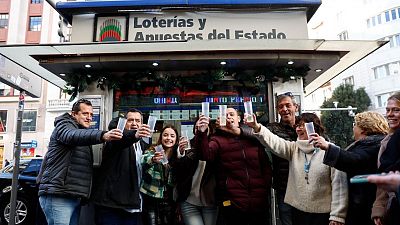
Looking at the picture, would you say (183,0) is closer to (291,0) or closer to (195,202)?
(291,0)

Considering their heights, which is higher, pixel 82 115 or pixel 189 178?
pixel 82 115

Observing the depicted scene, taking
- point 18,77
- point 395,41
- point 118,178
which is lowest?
point 118,178

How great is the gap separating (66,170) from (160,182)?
1.10 m

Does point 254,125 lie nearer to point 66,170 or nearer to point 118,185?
point 118,185

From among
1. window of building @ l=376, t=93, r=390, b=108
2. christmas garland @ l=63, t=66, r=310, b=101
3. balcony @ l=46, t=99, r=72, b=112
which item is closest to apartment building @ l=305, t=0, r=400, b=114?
window of building @ l=376, t=93, r=390, b=108

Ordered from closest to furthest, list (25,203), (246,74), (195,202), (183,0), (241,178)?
(241,178)
(195,202)
(246,74)
(183,0)
(25,203)

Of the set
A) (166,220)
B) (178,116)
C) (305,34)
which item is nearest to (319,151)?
(166,220)

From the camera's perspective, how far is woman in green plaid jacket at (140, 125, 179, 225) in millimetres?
3960

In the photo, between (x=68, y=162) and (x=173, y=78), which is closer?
(x=68, y=162)

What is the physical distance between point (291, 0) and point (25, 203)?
24.9 ft

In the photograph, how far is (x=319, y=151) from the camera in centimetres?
356

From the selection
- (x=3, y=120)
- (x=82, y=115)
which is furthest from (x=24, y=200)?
(x=3, y=120)

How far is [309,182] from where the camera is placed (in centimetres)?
347

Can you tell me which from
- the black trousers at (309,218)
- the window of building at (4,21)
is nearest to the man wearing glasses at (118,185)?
the black trousers at (309,218)
